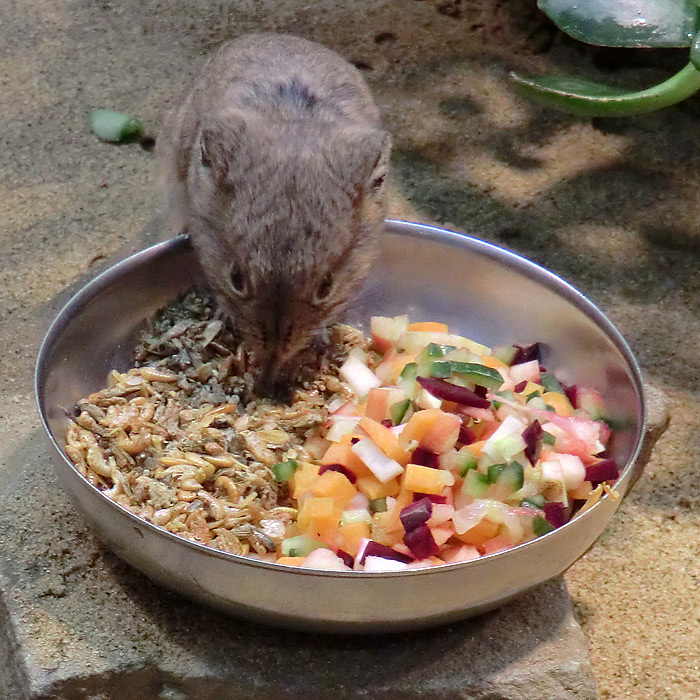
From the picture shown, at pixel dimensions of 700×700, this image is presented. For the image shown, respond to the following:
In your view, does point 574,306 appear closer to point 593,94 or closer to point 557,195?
point 593,94

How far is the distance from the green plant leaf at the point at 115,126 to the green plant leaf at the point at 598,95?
83.8 inches

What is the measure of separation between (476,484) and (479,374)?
0.42 m

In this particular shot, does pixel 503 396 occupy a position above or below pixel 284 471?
above

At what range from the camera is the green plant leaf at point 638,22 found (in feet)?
12.7

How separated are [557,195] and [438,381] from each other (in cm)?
251

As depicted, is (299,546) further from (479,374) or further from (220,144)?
(220,144)

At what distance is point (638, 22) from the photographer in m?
3.89

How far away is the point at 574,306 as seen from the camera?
3.27 m

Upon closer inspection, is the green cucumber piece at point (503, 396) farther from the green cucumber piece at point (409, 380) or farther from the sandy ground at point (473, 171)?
the sandy ground at point (473, 171)

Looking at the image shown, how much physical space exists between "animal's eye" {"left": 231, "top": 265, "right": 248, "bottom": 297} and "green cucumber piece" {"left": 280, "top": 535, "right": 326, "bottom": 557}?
74cm

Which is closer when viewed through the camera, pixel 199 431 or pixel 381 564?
pixel 381 564

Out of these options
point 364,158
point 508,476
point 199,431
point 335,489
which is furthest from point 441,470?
point 364,158

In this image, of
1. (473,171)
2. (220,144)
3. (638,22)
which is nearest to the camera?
(220,144)

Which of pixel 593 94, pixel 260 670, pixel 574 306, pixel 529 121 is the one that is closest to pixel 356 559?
pixel 260 670
